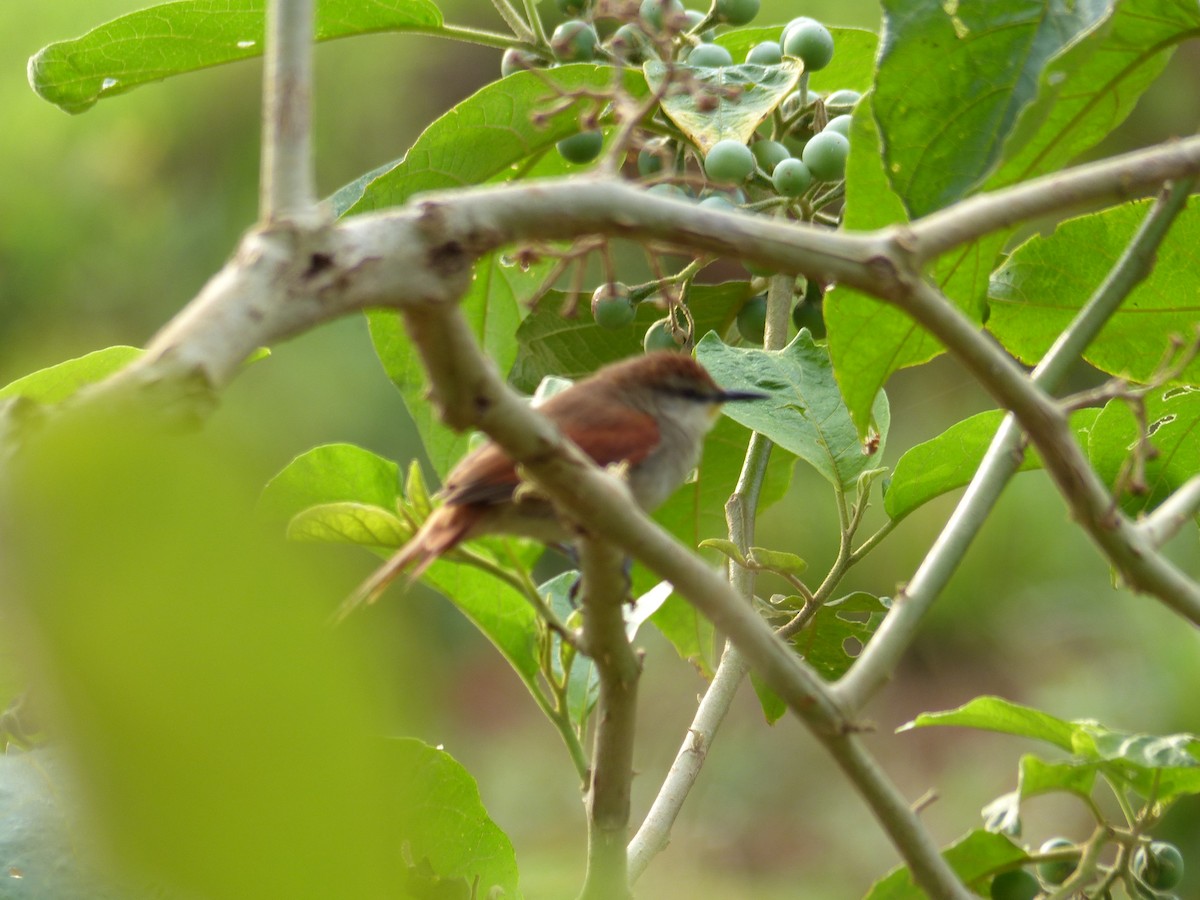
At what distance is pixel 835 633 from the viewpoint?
2.10 metres

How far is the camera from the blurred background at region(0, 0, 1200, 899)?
7168 millimetres

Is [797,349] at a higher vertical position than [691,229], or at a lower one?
lower

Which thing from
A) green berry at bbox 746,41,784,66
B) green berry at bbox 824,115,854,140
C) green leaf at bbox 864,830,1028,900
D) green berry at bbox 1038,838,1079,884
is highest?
green berry at bbox 746,41,784,66

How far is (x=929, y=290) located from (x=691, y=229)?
0.79ft

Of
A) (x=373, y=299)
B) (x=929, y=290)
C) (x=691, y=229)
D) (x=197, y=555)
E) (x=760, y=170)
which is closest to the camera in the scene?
(x=197, y=555)

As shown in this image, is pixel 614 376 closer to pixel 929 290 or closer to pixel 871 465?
pixel 871 465

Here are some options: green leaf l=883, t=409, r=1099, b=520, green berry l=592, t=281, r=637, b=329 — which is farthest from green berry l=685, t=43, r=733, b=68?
green leaf l=883, t=409, r=1099, b=520

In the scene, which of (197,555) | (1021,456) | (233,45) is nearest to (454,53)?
(233,45)

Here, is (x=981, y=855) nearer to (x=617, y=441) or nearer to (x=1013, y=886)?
(x=1013, y=886)

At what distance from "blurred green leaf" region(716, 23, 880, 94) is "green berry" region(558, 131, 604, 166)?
1.04ft

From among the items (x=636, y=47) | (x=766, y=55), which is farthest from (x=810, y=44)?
(x=636, y=47)

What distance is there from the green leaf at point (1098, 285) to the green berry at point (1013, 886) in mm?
798

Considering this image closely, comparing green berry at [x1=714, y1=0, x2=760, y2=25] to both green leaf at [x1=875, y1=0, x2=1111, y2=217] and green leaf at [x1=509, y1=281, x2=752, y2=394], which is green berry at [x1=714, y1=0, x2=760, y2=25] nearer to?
green leaf at [x1=509, y1=281, x2=752, y2=394]

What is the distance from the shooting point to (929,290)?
96 centimetres
